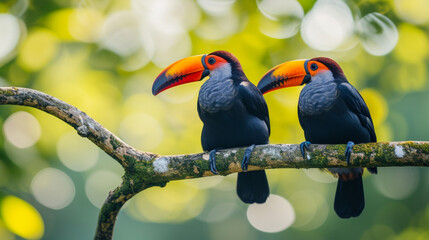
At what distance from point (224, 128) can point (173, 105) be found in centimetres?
336

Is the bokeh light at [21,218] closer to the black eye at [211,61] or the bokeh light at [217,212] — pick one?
the black eye at [211,61]

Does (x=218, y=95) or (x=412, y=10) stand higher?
(x=412, y=10)

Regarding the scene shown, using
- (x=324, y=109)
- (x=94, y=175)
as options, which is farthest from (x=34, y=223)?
(x=94, y=175)

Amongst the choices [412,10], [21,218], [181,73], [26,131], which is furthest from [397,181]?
[21,218]

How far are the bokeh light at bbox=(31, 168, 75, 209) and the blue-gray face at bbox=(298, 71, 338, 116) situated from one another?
469 inches

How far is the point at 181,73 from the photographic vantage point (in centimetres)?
407

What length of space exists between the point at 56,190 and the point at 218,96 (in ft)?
48.8

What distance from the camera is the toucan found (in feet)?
12.5

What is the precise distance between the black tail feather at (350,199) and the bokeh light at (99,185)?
14083 mm

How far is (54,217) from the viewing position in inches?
803

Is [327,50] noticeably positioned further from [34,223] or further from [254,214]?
[254,214]

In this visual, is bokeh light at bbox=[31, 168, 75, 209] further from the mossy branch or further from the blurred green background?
the mossy branch

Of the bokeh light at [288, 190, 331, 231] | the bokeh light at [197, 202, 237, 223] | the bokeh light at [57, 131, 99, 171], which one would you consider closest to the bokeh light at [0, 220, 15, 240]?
the bokeh light at [57, 131, 99, 171]

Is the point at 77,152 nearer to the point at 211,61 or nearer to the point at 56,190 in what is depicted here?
the point at 56,190
